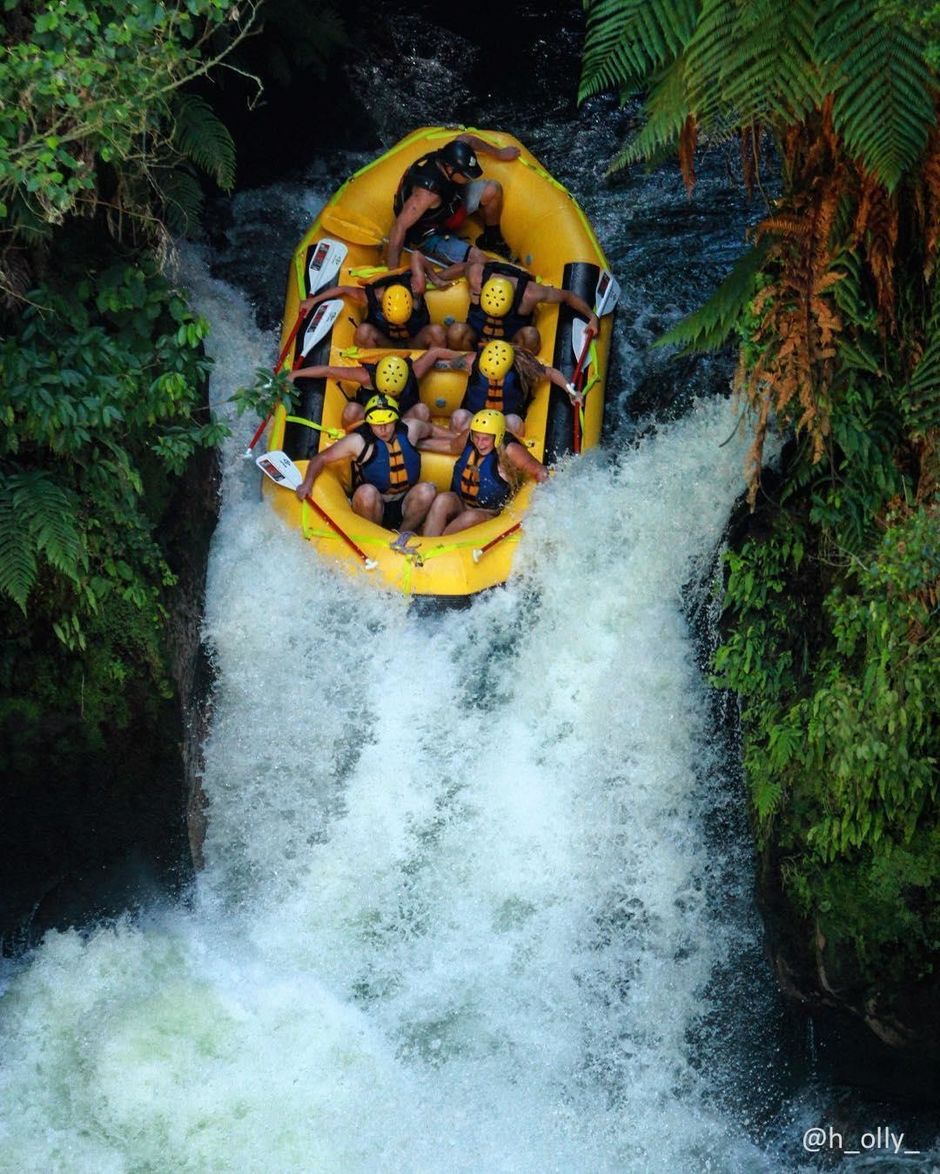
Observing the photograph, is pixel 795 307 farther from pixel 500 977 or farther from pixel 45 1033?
pixel 45 1033

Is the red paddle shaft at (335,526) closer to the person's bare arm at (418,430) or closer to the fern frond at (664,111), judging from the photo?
the person's bare arm at (418,430)

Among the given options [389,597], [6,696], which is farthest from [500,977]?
[6,696]

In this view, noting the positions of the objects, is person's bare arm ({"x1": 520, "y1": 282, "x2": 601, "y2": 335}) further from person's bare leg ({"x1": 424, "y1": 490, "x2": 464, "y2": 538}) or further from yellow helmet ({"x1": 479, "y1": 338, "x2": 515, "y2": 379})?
person's bare leg ({"x1": 424, "y1": 490, "x2": 464, "y2": 538})

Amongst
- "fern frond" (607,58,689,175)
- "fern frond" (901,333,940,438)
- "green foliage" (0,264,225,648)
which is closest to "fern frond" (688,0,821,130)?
"fern frond" (607,58,689,175)

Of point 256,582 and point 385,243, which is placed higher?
point 385,243

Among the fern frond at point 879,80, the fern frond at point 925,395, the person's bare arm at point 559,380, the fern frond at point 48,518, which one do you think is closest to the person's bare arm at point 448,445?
the person's bare arm at point 559,380

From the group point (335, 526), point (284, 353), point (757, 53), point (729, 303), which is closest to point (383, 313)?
point (284, 353)
